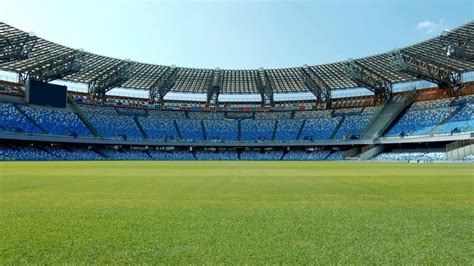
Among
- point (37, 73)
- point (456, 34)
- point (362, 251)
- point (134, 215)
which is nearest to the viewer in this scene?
point (362, 251)

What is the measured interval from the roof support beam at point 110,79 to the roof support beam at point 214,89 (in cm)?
1548

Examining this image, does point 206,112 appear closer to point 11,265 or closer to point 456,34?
point 456,34

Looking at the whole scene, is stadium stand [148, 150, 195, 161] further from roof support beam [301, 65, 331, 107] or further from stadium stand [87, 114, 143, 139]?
roof support beam [301, 65, 331, 107]

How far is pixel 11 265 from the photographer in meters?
3.26

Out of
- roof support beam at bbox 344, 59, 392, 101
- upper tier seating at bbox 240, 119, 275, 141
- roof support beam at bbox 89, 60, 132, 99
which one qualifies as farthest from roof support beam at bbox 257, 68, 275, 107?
roof support beam at bbox 89, 60, 132, 99

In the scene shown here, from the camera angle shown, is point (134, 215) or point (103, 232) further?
point (134, 215)

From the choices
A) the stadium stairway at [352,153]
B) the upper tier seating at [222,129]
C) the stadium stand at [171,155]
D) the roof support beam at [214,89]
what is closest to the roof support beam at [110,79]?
the stadium stand at [171,155]

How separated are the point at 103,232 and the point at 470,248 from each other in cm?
419

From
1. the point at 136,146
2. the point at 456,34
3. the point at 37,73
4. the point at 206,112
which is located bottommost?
the point at 136,146

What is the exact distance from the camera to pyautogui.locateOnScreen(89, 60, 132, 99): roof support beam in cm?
6003

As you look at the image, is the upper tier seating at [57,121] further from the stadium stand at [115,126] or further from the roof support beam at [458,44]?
the roof support beam at [458,44]

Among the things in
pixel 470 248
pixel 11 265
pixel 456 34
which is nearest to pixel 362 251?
pixel 470 248

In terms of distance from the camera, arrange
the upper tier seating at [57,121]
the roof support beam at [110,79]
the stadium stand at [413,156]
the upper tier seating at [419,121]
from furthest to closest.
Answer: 1. the roof support beam at [110,79]
2. the upper tier seating at [57,121]
3. the upper tier seating at [419,121]
4. the stadium stand at [413,156]

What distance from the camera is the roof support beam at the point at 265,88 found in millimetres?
67250
